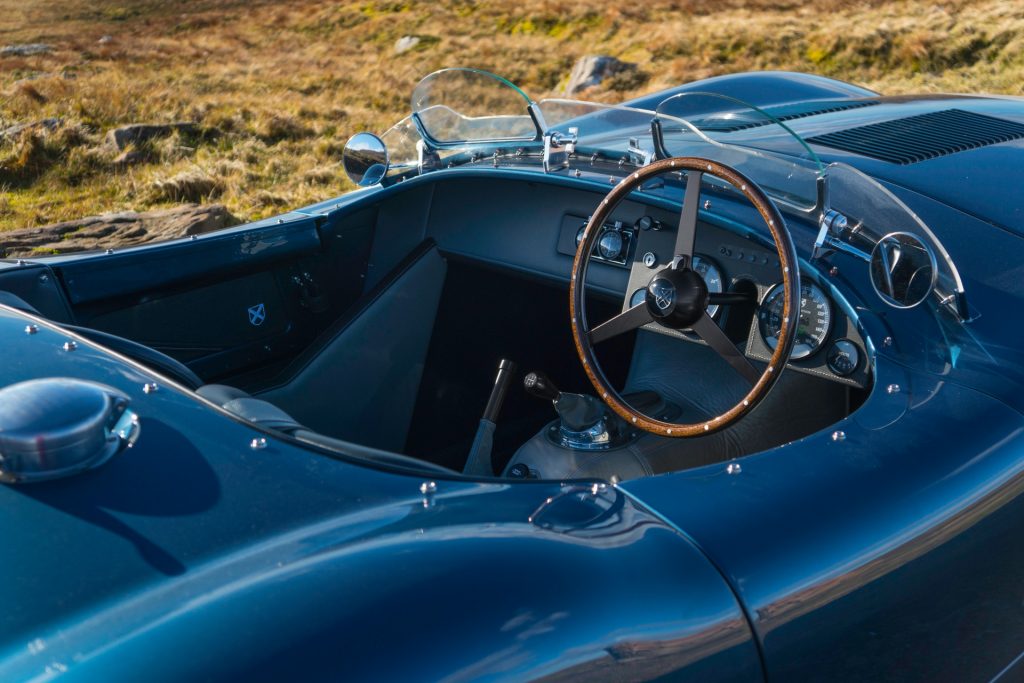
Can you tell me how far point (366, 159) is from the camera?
339cm

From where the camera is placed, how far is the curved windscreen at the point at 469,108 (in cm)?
336

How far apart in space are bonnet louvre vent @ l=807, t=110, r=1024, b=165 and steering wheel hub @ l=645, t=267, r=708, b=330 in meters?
0.99

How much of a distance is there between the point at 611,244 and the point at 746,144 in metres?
0.51

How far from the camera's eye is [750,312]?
2.67 m

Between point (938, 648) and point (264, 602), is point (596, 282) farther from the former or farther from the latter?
point (264, 602)

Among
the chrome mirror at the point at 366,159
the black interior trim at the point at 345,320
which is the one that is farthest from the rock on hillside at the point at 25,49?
the black interior trim at the point at 345,320

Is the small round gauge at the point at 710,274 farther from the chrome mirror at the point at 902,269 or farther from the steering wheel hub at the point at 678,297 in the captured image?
the chrome mirror at the point at 902,269

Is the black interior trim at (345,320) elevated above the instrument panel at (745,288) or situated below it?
below

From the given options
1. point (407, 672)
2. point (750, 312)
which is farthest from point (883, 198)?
point (407, 672)

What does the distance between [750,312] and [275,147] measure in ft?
36.9

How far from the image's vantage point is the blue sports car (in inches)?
49.1

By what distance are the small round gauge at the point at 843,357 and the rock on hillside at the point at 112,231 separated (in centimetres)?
502

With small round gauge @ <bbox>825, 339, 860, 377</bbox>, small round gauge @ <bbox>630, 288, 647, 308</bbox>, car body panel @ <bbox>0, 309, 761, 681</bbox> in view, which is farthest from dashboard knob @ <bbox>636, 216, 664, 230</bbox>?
car body panel @ <bbox>0, 309, 761, 681</bbox>

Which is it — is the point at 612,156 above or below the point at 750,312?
above
